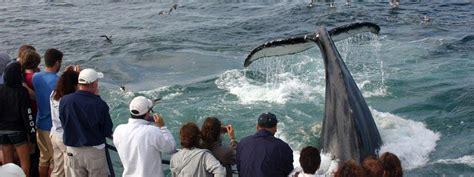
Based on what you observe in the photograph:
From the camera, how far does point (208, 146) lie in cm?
662

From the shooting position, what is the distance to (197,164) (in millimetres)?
6379

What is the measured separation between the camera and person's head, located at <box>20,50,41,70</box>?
800 centimetres

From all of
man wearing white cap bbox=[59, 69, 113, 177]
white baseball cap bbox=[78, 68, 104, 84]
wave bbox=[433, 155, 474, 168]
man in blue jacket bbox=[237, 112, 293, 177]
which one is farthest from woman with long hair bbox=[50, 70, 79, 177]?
wave bbox=[433, 155, 474, 168]

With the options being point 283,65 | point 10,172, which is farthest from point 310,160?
point 283,65

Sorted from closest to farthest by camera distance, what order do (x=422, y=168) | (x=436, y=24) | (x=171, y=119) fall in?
(x=422, y=168) → (x=171, y=119) → (x=436, y=24)

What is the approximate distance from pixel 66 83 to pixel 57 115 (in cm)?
52

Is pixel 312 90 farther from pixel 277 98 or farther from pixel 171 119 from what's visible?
pixel 171 119

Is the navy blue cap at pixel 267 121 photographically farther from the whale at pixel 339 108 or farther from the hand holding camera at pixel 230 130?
the whale at pixel 339 108

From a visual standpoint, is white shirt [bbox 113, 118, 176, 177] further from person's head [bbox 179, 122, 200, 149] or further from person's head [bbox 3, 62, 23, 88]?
person's head [bbox 3, 62, 23, 88]

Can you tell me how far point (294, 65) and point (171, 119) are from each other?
17.6 feet

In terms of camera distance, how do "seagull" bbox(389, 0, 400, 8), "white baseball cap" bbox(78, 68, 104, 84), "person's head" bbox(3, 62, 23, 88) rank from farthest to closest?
"seagull" bbox(389, 0, 400, 8) < "person's head" bbox(3, 62, 23, 88) < "white baseball cap" bbox(78, 68, 104, 84)

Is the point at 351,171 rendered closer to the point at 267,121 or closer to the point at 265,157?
the point at 265,157

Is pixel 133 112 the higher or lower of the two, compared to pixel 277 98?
higher

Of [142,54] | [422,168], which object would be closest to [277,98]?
[422,168]
